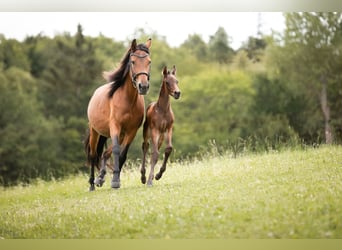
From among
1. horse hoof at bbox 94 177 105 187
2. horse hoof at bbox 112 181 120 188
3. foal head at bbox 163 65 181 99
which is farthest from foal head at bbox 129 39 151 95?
horse hoof at bbox 94 177 105 187

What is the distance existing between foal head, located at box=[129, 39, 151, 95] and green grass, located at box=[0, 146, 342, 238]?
1331 millimetres

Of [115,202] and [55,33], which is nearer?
[115,202]

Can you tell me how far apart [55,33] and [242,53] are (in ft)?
10.5

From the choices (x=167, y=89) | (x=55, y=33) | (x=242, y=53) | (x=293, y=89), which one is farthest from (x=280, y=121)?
(x=55, y=33)

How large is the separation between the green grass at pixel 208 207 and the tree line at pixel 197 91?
135cm

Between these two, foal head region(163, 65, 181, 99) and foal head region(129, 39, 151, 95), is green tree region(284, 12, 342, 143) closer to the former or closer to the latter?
foal head region(163, 65, 181, 99)

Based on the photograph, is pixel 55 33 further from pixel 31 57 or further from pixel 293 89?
pixel 293 89

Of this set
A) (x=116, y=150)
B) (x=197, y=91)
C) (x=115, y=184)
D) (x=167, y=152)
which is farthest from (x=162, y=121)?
(x=197, y=91)

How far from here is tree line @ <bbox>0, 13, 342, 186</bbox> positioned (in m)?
8.11

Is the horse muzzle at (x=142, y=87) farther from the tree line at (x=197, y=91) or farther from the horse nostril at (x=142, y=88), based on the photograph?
the tree line at (x=197, y=91)

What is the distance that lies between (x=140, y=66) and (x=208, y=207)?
187 cm

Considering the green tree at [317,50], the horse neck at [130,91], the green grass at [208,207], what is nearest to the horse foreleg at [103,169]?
the green grass at [208,207]

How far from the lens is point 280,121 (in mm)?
9844

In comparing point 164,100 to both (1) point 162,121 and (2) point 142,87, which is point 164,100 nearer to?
(1) point 162,121
